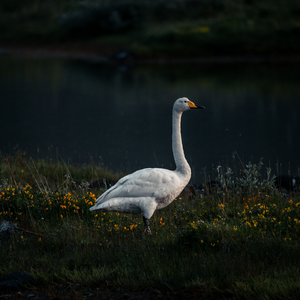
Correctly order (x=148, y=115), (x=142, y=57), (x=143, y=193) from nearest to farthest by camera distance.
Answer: (x=143, y=193) → (x=148, y=115) → (x=142, y=57)

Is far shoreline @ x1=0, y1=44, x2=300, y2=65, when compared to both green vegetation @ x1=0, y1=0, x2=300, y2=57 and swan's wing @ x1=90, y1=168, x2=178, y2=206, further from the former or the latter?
swan's wing @ x1=90, y1=168, x2=178, y2=206

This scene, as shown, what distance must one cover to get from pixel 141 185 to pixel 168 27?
5743cm

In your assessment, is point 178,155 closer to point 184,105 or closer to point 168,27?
point 184,105

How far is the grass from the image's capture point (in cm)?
538

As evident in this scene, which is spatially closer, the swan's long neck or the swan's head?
the swan's long neck

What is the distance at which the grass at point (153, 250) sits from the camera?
538cm

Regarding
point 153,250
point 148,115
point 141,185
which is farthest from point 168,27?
point 153,250

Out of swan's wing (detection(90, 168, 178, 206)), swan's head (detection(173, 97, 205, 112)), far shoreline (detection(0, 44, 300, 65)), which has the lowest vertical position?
far shoreline (detection(0, 44, 300, 65))

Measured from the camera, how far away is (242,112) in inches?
1050

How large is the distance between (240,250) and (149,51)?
50801 millimetres

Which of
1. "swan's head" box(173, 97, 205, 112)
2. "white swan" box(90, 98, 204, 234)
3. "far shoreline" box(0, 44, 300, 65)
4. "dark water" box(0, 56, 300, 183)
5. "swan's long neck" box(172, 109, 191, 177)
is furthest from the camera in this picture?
"far shoreline" box(0, 44, 300, 65)

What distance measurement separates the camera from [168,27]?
62094mm

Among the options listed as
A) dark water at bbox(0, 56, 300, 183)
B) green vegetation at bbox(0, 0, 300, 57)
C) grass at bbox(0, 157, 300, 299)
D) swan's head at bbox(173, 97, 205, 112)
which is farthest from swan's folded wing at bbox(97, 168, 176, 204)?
green vegetation at bbox(0, 0, 300, 57)

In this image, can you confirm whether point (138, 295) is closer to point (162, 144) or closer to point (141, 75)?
point (162, 144)
